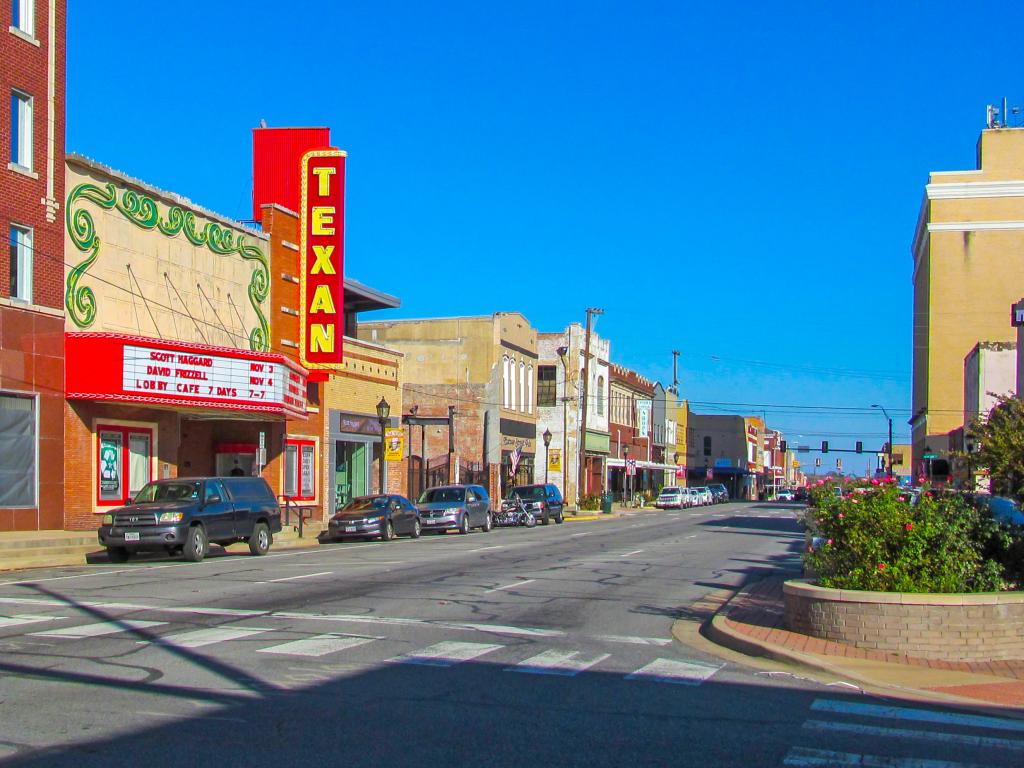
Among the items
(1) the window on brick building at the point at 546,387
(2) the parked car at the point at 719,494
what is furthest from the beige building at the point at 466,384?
(2) the parked car at the point at 719,494

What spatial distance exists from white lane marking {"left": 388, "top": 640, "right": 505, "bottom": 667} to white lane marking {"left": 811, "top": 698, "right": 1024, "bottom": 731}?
138 inches

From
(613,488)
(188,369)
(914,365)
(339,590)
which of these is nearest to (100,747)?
(339,590)

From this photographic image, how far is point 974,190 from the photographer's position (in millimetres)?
74125

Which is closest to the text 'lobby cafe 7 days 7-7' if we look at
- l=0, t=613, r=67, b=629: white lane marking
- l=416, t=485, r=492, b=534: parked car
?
l=416, t=485, r=492, b=534: parked car

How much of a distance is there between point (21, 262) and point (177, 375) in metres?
4.71

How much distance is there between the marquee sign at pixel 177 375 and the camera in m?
27.3

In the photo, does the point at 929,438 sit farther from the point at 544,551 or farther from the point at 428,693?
the point at 428,693

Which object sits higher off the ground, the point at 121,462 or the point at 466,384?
the point at 466,384

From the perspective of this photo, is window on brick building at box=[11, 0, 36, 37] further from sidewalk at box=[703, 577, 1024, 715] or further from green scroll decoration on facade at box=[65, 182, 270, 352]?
sidewalk at box=[703, 577, 1024, 715]

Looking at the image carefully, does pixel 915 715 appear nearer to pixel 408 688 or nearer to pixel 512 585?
pixel 408 688

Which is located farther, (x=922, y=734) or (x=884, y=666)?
(x=884, y=666)

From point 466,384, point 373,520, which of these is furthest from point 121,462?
point 466,384

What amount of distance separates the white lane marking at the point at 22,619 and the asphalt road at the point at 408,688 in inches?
2.4

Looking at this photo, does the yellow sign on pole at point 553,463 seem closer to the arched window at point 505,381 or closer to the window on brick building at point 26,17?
the arched window at point 505,381
